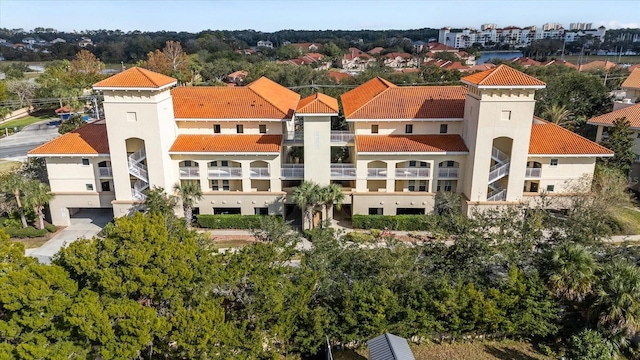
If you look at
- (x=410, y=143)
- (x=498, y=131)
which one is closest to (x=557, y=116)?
(x=498, y=131)

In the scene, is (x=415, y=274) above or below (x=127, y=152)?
below

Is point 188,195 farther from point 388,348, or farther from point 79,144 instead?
point 388,348

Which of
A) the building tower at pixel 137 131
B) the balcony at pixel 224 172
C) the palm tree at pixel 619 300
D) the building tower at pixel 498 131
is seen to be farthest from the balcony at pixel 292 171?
the palm tree at pixel 619 300

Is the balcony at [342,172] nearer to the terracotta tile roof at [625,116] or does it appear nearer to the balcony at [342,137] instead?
the balcony at [342,137]

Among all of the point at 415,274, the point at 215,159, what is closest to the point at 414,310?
the point at 415,274

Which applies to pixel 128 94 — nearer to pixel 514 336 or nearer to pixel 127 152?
pixel 127 152
